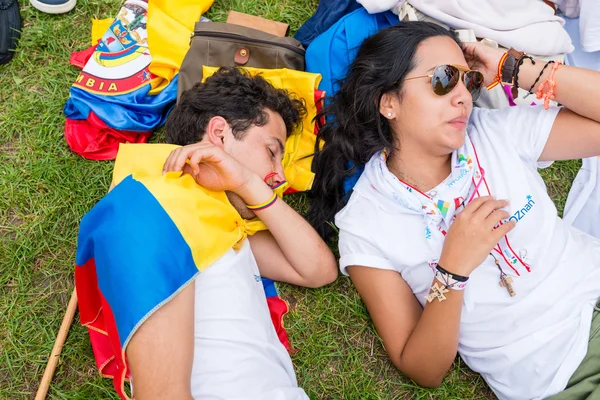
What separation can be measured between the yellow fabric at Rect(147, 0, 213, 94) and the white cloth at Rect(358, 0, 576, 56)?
138 cm

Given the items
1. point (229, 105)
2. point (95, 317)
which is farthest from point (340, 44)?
point (95, 317)

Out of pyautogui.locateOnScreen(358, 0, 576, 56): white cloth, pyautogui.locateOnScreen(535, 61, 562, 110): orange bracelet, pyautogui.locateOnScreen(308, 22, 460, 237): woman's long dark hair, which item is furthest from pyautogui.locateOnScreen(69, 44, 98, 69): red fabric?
pyautogui.locateOnScreen(535, 61, 562, 110): orange bracelet

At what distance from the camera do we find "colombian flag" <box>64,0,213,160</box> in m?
4.05

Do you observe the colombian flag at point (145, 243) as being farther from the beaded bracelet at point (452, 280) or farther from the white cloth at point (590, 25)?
the white cloth at point (590, 25)

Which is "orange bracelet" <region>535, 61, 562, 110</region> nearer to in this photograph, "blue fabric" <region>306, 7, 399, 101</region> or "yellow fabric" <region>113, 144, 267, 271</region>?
"blue fabric" <region>306, 7, 399, 101</region>

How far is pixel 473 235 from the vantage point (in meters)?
2.86

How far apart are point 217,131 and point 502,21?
82.0 inches

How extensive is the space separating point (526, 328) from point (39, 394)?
2.89 meters

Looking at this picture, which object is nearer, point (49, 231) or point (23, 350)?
point (23, 350)

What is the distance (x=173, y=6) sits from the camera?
420 centimetres

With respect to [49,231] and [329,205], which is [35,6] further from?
[329,205]

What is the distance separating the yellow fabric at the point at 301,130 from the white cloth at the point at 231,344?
974mm

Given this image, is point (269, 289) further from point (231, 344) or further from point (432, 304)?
point (432, 304)

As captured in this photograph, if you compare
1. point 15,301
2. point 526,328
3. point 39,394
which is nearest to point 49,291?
point 15,301
